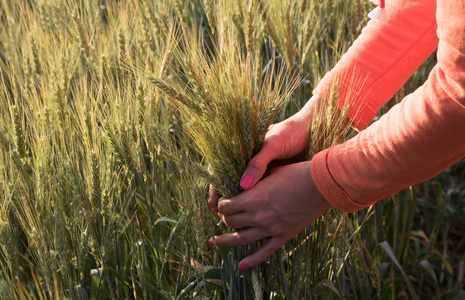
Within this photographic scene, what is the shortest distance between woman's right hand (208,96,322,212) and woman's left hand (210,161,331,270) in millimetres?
31

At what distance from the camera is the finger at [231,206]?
0.97 m

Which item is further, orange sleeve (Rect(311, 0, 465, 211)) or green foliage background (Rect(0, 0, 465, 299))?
green foliage background (Rect(0, 0, 465, 299))

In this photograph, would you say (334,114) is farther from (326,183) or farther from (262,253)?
(262,253)

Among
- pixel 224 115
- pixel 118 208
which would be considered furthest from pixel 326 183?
pixel 118 208

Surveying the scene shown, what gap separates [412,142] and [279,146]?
0.28 m

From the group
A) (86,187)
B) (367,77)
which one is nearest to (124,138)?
(86,187)

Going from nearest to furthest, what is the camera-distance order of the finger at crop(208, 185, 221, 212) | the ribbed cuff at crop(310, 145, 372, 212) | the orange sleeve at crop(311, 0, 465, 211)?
the orange sleeve at crop(311, 0, 465, 211), the ribbed cuff at crop(310, 145, 372, 212), the finger at crop(208, 185, 221, 212)

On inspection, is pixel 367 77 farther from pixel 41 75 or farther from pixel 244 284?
pixel 41 75

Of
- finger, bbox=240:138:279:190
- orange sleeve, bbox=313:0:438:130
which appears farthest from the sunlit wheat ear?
finger, bbox=240:138:279:190

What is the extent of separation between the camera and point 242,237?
0.99 metres

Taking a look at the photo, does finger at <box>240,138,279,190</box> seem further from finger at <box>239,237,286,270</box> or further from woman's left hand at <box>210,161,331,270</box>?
finger at <box>239,237,286,270</box>

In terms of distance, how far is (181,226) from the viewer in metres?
1.04

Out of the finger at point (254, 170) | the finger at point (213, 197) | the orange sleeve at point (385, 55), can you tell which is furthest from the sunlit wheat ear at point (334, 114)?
the finger at point (213, 197)

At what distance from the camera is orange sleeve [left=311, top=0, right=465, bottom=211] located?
778 millimetres
